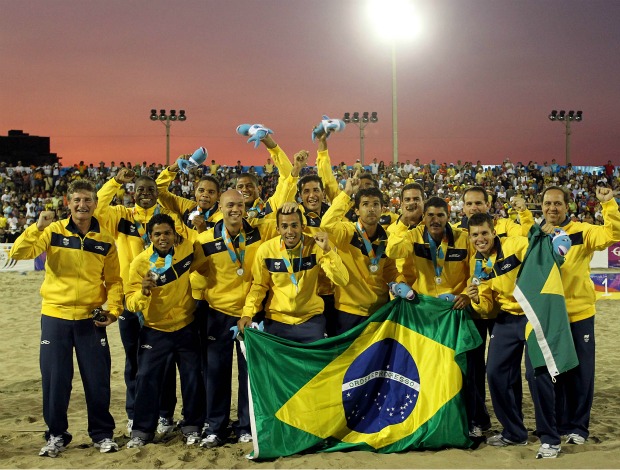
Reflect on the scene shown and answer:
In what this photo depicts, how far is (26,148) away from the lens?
177ft

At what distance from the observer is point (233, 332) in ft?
18.8

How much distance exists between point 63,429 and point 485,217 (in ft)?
14.0

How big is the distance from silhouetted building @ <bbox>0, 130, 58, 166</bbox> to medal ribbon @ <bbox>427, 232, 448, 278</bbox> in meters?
51.9

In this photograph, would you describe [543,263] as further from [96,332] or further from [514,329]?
[96,332]

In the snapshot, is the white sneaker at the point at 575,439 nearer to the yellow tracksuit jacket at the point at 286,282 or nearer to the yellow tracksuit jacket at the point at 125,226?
the yellow tracksuit jacket at the point at 286,282

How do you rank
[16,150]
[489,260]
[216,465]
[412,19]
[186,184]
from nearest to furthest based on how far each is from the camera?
1. [216,465]
2. [489,260]
3. [412,19]
4. [186,184]
5. [16,150]

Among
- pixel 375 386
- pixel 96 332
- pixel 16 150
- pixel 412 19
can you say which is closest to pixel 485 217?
pixel 375 386

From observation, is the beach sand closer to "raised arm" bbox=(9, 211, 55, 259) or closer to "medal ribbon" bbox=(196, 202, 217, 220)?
"raised arm" bbox=(9, 211, 55, 259)

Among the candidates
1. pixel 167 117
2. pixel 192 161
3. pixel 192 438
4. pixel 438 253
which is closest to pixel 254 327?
pixel 192 438

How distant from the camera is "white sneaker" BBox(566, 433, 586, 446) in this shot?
5551mm

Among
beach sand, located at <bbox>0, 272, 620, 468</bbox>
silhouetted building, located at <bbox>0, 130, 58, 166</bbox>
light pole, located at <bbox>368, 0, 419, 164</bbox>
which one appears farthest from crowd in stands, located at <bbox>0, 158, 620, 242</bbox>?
silhouetted building, located at <bbox>0, 130, 58, 166</bbox>

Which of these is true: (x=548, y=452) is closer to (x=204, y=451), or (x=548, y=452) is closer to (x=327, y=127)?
(x=204, y=451)

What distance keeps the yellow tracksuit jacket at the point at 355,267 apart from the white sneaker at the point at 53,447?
281 cm

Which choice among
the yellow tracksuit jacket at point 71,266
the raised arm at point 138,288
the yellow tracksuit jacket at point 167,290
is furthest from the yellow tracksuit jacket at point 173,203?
the yellow tracksuit jacket at point 71,266
